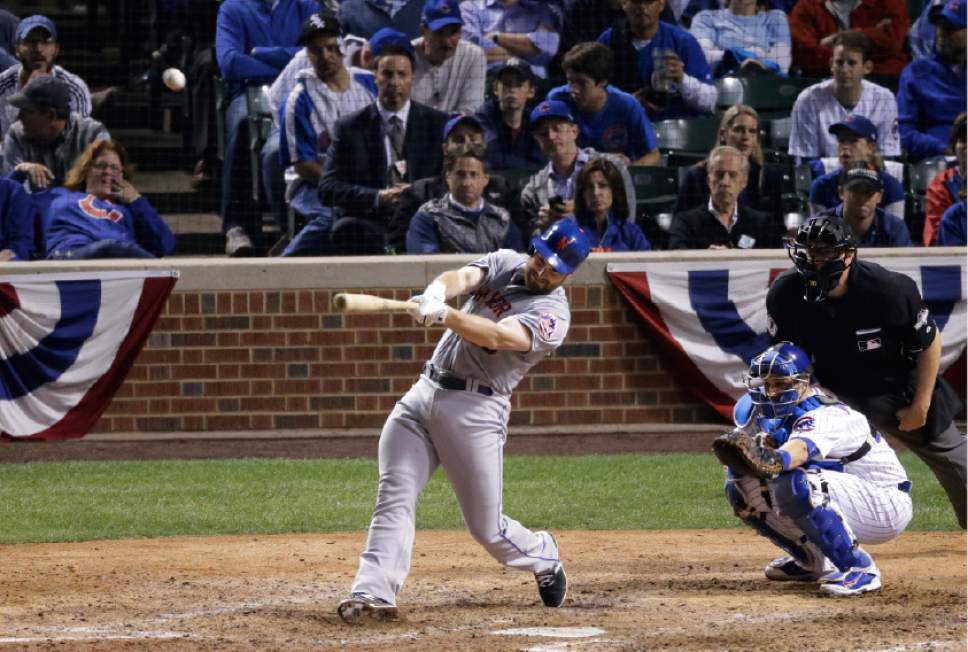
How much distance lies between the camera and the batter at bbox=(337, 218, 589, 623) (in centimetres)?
544

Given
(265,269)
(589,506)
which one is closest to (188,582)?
(589,506)

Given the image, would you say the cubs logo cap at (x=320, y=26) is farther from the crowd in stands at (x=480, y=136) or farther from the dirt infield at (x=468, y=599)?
the dirt infield at (x=468, y=599)

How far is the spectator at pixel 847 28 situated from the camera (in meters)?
12.2

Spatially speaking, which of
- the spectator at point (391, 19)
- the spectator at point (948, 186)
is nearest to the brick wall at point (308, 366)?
the spectator at point (948, 186)

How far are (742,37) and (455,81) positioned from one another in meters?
2.55

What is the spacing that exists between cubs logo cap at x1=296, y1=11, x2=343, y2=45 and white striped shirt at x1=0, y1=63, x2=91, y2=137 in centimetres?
175

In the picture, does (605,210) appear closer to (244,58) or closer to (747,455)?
(244,58)

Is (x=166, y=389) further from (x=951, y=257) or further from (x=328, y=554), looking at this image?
(x=951, y=257)

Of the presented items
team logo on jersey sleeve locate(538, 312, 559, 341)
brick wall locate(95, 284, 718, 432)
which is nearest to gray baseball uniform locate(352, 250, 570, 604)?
team logo on jersey sleeve locate(538, 312, 559, 341)

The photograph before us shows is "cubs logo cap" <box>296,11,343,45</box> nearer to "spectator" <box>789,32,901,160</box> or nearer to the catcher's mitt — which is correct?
"spectator" <box>789,32,901,160</box>

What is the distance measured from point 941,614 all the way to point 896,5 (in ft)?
25.8

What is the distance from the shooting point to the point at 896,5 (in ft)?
40.5

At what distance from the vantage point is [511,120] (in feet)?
35.9

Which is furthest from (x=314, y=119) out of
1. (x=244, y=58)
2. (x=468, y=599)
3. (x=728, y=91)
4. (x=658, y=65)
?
(x=468, y=599)
